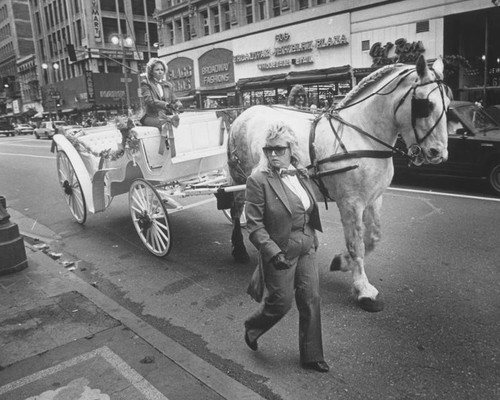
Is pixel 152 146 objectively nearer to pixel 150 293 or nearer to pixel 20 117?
pixel 150 293

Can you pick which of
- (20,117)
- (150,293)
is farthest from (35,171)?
(20,117)

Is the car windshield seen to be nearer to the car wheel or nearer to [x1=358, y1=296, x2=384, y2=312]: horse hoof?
the car wheel

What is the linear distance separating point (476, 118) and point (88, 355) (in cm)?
950

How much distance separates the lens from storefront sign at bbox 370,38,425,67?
22.6 metres

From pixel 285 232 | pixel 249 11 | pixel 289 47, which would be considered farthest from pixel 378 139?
pixel 249 11

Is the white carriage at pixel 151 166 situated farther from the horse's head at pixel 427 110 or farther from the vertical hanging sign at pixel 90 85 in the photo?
the vertical hanging sign at pixel 90 85

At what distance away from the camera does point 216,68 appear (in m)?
34.9

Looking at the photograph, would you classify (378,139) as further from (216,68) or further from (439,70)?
(216,68)

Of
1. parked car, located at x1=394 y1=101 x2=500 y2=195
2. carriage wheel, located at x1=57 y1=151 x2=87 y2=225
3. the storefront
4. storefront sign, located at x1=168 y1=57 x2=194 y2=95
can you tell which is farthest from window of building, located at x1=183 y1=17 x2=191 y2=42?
carriage wheel, located at x1=57 y1=151 x2=87 y2=225

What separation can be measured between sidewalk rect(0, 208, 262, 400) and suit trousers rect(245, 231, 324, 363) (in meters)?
0.57

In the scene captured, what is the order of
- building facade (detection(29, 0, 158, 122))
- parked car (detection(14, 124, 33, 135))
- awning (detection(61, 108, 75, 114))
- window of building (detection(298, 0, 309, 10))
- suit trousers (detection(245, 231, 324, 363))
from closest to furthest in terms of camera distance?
suit trousers (detection(245, 231, 324, 363)) < window of building (detection(298, 0, 309, 10)) < parked car (detection(14, 124, 33, 135)) < building facade (detection(29, 0, 158, 122)) < awning (detection(61, 108, 75, 114))

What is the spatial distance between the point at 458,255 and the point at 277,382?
11.5 feet

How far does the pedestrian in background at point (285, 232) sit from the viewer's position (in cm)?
327

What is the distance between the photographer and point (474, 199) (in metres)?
8.80
